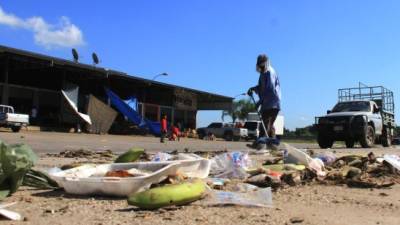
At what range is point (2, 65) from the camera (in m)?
41.1

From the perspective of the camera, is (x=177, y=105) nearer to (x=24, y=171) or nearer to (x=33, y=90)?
(x=33, y=90)

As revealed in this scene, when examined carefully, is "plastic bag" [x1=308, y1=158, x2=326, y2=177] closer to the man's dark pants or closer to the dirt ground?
the dirt ground

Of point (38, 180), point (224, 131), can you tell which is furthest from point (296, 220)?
point (224, 131)

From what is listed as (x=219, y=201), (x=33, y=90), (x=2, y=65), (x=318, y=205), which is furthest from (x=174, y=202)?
(x=33, y=90)

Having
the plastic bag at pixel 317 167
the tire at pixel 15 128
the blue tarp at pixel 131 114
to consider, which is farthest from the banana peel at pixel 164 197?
the blue tarp at pixel 131 114

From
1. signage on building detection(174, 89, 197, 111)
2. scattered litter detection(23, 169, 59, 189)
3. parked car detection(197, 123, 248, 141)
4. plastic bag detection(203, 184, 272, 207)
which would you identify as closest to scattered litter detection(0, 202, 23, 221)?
scattered litter detection(23, 169, 59, 189)

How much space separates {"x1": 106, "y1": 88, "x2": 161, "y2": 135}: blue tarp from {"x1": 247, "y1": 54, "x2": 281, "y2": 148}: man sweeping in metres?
33.2

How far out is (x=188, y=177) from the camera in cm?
520

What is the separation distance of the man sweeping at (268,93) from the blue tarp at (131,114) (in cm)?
3317

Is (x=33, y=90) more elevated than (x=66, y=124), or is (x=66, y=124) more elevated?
(x=33, y=90)

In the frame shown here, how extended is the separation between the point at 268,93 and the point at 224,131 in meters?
38.9

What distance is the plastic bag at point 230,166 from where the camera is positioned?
5992 mm

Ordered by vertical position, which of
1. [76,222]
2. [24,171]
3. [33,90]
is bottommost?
[76,222]

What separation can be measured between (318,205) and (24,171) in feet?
8.12
